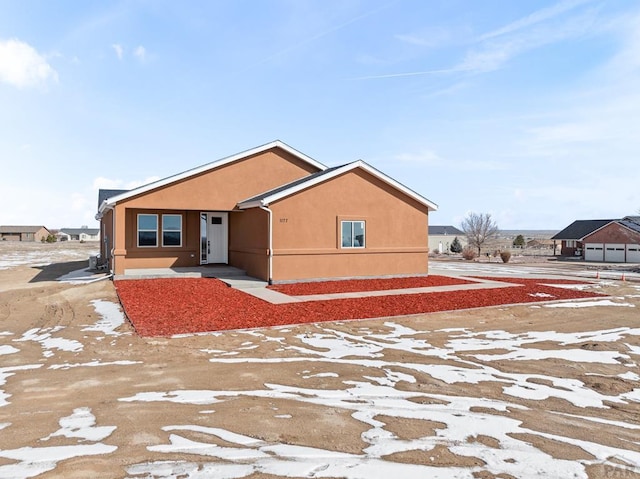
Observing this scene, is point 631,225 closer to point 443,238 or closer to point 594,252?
point 594,252

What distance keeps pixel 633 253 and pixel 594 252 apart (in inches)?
162

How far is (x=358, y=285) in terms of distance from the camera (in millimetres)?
16406

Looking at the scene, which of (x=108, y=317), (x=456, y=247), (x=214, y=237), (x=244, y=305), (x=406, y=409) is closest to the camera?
(x=406, y=409)

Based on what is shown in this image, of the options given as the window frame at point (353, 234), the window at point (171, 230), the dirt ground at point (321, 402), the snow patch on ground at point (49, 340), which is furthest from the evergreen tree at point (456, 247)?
the snow patch on ground at point (49, 340)

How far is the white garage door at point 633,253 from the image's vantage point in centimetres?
4169

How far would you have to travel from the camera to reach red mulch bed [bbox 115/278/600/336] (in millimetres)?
9750

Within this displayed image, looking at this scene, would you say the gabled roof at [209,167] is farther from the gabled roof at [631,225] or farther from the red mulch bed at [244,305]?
the gabled roof at [631,225]

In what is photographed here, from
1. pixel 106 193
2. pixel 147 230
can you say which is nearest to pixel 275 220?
pixel 147 230

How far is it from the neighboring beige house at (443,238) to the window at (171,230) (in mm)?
47011

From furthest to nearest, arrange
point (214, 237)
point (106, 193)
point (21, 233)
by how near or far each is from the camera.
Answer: point (21, 233)
point (106, 193)
point (214, 237)

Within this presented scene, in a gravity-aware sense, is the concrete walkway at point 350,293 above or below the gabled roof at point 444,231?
below

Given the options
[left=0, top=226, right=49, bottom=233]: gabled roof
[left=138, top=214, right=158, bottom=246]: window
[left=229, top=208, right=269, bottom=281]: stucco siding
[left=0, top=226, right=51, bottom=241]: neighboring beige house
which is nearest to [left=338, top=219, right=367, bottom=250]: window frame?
[left=229, top=208, right=269, bottom=281]: stucco siding

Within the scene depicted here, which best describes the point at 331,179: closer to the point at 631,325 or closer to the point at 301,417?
Result: the point at 631,325

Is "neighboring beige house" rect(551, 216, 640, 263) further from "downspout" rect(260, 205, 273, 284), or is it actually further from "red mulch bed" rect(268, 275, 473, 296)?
"downspout" rect(260, 205, 273, 284)
